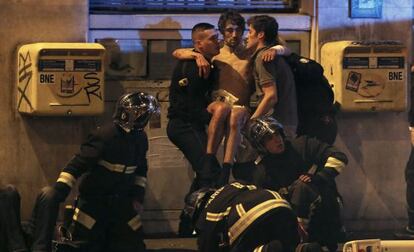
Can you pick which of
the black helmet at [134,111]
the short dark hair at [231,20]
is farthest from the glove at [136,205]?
the short dark hair at [231,20]

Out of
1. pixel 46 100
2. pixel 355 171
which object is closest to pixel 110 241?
pixel 46 100

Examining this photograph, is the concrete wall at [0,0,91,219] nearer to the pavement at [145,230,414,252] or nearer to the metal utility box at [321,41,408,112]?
the pavement at [145,230,414,252]

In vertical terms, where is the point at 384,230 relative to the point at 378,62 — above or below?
below

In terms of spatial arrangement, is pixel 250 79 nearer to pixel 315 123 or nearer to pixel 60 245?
pixel 315 123

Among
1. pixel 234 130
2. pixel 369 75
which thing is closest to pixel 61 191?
pixel 234 130

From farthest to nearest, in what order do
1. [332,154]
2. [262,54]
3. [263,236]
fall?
1. [262,54]
2. [332,154]
3. [263,236]

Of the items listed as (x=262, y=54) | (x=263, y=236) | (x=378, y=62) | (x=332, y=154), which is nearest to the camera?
(x=263, y=236)

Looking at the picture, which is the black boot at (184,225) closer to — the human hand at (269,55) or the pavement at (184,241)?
the pavement at (184,241)

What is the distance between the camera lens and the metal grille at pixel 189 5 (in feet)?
31.4

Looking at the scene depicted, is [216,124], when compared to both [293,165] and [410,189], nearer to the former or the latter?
[293,165]

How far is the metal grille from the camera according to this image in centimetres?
957

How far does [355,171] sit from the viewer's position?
9.78 m

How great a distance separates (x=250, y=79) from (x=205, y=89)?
0.41m

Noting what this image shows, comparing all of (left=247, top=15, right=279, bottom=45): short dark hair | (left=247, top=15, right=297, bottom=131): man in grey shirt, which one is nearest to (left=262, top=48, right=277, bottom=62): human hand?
(left=247, top=15, right=297, bottom=131): man in grey shirt
